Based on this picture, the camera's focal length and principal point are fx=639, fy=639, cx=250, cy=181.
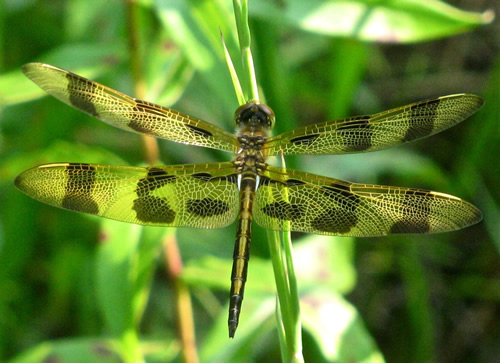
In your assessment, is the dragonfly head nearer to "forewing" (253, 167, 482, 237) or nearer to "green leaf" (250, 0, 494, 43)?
"forewing" (253, 167, 482, 237)

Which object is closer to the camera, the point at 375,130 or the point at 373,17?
the point at 375,130

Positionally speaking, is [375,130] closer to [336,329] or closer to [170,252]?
[336,329]

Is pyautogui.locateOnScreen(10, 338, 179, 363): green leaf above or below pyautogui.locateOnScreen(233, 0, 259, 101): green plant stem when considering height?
below

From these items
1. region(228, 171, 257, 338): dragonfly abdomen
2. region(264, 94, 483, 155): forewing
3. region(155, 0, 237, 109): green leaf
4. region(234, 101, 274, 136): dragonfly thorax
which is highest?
region(155, 0, 237, 109): green leaf

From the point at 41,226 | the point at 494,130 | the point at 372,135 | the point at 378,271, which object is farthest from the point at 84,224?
the point at 494,130

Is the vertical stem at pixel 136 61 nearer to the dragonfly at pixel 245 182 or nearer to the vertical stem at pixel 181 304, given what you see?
the vertical stem at pixel 181 304

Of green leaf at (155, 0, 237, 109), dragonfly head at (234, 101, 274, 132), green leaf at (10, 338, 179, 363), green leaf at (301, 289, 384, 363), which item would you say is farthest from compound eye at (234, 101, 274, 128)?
green leaf at (10, 338, 179, 363)

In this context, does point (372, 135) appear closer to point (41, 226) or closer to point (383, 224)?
point (383, 224)

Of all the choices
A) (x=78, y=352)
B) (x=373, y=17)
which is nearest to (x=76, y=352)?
(x=78, y=352)
